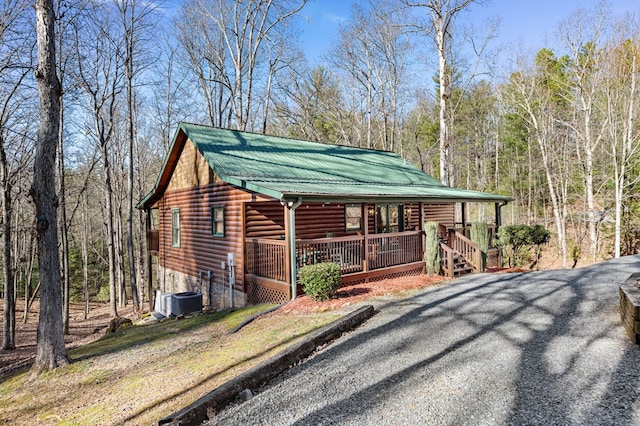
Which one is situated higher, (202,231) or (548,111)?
(548,111)

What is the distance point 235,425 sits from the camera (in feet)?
12.6

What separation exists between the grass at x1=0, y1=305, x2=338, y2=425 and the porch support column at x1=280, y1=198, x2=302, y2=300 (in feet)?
3.93

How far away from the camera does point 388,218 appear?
15352mm

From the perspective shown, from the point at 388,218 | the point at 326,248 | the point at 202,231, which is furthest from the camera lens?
the point at 388,218

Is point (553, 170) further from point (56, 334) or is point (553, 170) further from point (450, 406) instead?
point (56, 334)

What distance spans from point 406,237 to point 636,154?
1476 centimetres

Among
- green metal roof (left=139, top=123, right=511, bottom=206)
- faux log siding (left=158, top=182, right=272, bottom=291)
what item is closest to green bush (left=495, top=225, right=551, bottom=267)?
green metal roof (left=139, top=123, right=511, bottom=206)

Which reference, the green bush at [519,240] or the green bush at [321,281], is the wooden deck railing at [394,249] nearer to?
the green bush at [321,281]

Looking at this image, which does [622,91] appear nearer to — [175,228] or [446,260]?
[446,260]

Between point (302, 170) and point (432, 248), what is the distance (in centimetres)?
520

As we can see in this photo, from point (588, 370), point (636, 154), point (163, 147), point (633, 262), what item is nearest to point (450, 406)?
point (588, 370)

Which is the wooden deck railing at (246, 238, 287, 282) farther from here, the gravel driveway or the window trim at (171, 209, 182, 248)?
the window trim at (171, 209, 182, 248)

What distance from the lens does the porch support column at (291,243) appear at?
9.09 m

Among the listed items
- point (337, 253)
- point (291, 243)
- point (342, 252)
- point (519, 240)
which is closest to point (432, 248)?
point (342, 252)
